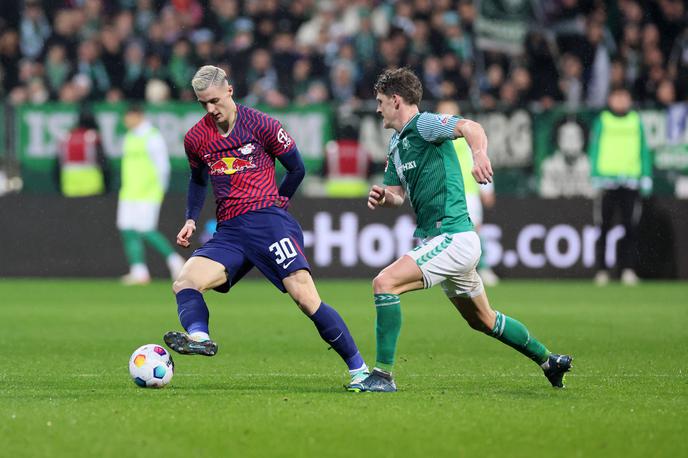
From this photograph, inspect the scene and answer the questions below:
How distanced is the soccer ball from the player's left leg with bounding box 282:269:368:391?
33.2 inches

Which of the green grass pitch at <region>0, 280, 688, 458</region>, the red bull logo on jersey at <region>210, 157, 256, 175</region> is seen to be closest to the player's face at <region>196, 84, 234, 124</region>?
the red bull logo on jersey at <region>210, 157, 256, 175</region>

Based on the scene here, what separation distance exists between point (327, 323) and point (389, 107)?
1.30 metres

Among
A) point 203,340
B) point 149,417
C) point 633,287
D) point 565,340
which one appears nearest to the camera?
point 149,417

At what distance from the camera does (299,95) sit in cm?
1947

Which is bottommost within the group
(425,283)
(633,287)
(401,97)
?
(633,287)

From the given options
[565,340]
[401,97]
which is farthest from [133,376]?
[565,340]

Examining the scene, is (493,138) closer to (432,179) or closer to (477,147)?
(432,179)

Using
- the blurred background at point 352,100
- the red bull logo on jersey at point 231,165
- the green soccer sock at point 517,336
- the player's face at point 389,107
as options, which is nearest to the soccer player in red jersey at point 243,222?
the red bull logo on jersey at point 231,165

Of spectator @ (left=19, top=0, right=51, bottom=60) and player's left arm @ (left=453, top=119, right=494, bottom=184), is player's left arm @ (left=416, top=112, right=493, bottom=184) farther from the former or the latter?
spectator @ (left=19, top=0, right=51, bottom=60)

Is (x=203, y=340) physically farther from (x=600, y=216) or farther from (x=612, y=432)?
(x=600, y=216)

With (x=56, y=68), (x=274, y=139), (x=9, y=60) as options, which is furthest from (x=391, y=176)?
(x=9, y=60)

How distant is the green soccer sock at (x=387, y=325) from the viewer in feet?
24.0

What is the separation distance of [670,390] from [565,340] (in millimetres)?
3173

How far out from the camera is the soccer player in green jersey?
731cm
